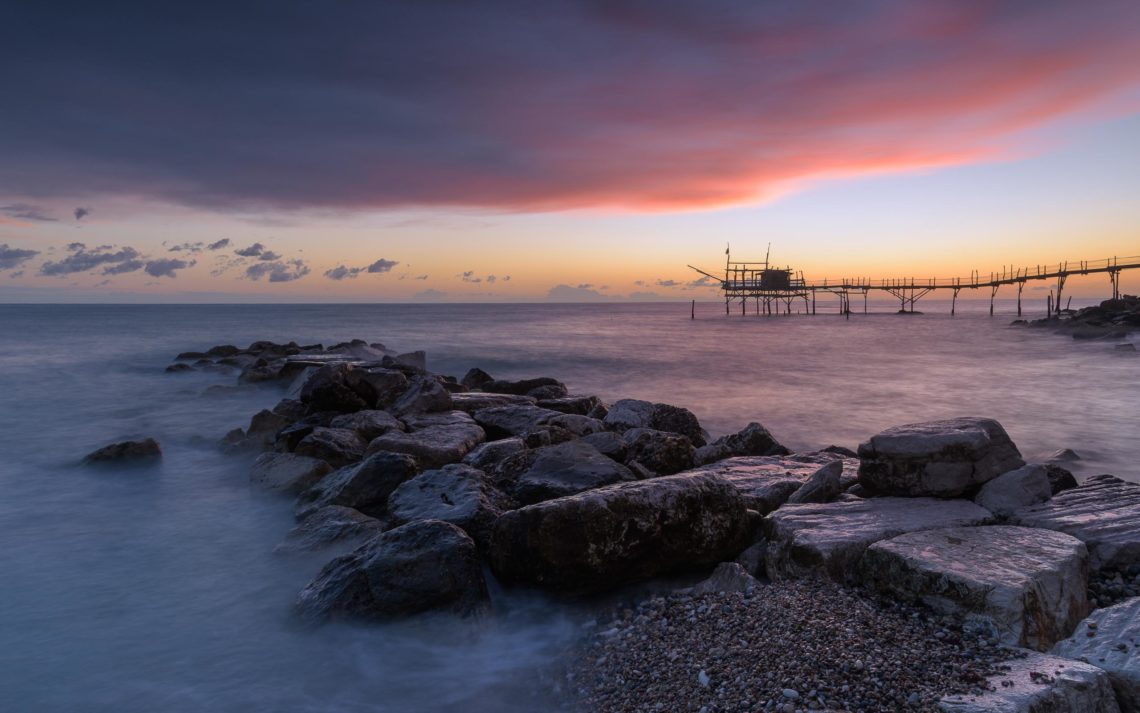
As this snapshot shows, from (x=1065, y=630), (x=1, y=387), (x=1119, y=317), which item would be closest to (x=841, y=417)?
(x=1065, y=630)

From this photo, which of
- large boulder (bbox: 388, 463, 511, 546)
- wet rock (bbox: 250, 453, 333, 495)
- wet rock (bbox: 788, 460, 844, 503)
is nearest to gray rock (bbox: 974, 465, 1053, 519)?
wet rock (bbox: 788, 460, 844, 503)

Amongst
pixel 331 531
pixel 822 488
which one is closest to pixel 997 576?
pixel 822 488

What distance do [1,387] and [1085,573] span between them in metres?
27.4

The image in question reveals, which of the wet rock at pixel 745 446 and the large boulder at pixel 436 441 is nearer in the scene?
the large boulder at pixel 436 441

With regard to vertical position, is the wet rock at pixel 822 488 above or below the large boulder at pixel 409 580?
above

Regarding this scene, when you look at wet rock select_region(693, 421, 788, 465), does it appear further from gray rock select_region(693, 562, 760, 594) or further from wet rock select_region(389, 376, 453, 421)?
wet rock select_region(389, 376, 453, 421)

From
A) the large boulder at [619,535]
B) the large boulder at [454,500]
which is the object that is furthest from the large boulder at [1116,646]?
the large boulder at [454,500]

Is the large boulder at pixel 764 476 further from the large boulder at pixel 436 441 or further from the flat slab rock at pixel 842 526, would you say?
the large boulder at pixel 436 441

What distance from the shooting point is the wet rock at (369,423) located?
1036 centimetres

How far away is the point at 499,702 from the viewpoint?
4.51 metres

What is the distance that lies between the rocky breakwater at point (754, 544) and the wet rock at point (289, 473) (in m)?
0.14

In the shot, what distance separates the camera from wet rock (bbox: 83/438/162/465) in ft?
35.8

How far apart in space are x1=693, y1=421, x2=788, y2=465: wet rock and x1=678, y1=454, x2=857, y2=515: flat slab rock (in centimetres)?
58

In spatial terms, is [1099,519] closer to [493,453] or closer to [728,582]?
[728,582]
